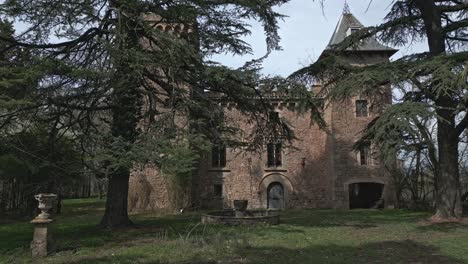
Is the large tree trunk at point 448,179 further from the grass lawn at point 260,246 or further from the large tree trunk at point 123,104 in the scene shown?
the large tree trunk at point 123,104

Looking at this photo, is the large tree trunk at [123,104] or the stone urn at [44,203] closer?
the stone urn at [44,203]

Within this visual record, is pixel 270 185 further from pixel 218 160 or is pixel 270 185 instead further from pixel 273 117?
pixel 273 117

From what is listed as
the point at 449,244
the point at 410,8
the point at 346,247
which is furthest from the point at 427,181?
the point at 346,247

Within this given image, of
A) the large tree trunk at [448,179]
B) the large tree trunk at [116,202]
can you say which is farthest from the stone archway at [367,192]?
the large tree trunk at [116,202]

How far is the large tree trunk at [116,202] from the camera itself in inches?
497

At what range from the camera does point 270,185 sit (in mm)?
26234

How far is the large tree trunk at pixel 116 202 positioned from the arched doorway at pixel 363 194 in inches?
679

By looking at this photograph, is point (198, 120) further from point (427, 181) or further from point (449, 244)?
point (427, 181)

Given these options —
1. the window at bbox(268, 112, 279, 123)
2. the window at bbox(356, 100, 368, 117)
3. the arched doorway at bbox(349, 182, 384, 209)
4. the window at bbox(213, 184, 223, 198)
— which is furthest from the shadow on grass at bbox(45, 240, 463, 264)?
the arched doorway at bbox(349, 182, 384, 209)

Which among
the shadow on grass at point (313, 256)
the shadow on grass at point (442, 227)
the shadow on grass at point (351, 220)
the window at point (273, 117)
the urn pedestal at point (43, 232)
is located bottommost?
the shadow on grass at point (313, 256)

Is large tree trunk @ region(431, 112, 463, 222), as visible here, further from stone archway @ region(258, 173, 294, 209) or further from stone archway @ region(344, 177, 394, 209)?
stone archway @ region(258, 173, 294, 209)

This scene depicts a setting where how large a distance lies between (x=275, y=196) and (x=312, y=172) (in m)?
2.69

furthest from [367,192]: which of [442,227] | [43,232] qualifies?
[43,232]

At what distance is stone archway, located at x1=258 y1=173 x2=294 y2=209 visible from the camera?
84.9 ft
